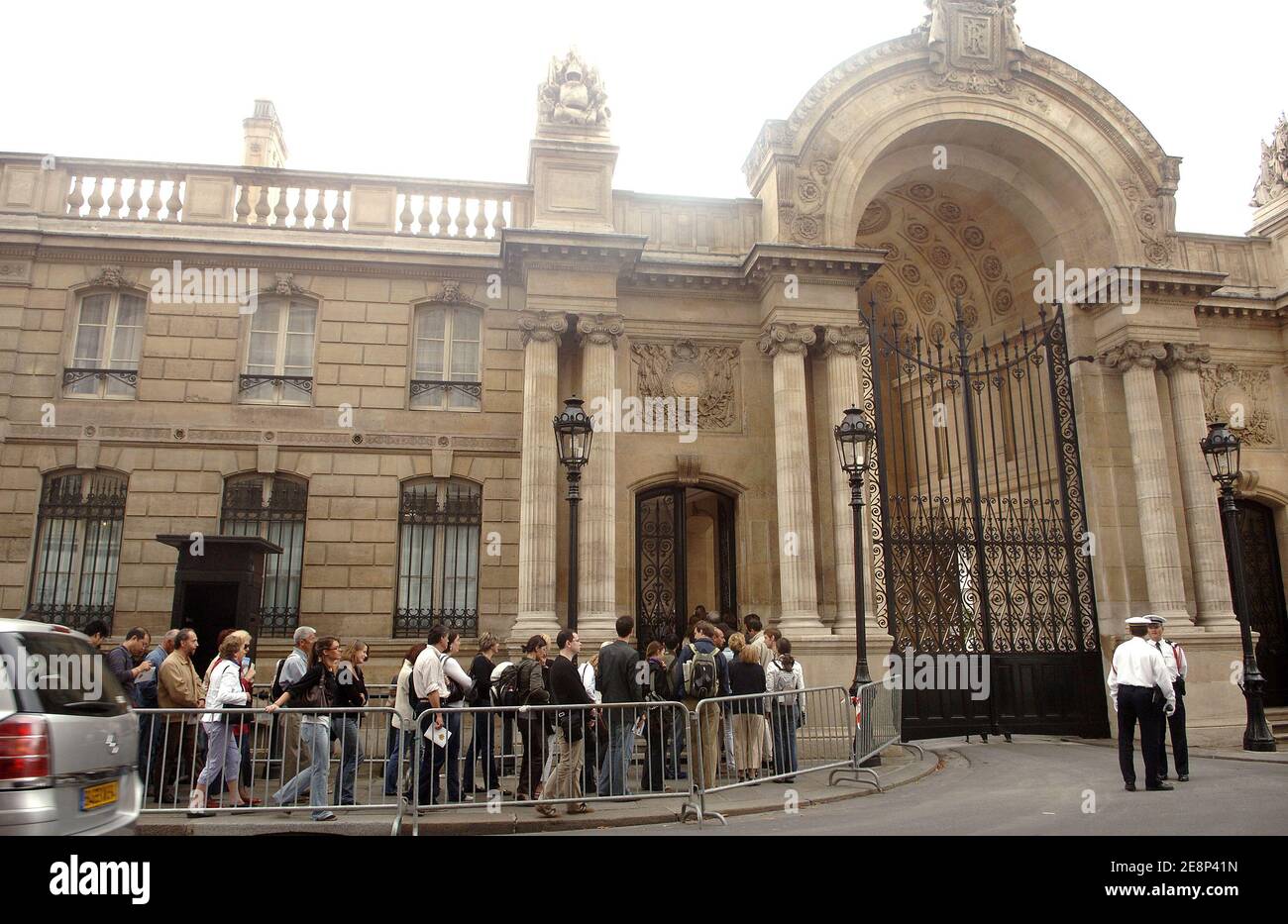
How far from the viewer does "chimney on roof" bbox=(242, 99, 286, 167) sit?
901 inches

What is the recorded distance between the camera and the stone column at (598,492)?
15.1m

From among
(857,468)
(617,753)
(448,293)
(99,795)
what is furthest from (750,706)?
(448,293)

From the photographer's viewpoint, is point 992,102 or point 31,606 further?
point 992,102

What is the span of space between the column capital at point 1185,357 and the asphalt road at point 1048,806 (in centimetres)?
868

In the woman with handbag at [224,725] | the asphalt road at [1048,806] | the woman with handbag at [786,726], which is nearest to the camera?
the asphalt road at [1048,806]

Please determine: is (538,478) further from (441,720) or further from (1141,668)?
(1141,668)

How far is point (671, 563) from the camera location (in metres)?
17.0

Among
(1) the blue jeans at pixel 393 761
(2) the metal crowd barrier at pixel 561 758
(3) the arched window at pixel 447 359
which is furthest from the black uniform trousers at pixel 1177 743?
(3) the arched window at pixel 447 359

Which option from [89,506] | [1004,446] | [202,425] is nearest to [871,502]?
[1004,446]

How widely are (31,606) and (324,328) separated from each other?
6949 millimetres

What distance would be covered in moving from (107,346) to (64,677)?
12.8 meters

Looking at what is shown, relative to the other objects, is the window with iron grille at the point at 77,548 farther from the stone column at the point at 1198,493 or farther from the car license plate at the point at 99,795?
the stone column at the point at 1198,493
